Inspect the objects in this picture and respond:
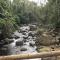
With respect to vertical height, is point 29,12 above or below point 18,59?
above

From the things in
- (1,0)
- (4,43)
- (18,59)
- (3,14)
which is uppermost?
(1,0)

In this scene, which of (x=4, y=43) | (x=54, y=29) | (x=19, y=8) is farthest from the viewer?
(x=19, y=8)

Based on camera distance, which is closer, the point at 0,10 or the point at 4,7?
the point at 0,10

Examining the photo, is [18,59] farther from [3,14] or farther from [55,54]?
[3,14]

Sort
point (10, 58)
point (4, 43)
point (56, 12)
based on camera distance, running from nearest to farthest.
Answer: point (10, 58) → point (4, 43) → point (56, 12)

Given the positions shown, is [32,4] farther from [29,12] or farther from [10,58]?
[10,58]

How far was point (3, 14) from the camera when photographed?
40.2 feet

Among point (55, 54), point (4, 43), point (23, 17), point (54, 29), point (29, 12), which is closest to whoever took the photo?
point (55, 54)

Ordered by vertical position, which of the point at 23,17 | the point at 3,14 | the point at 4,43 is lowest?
the point at 4,43

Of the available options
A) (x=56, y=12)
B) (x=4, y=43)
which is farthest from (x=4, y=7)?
(x=56, y=12)

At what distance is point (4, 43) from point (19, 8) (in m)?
13.5

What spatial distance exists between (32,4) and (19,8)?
631 centimetres

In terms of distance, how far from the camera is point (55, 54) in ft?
5.30

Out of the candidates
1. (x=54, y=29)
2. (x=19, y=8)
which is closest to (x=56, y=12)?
(x=54, y=29)
